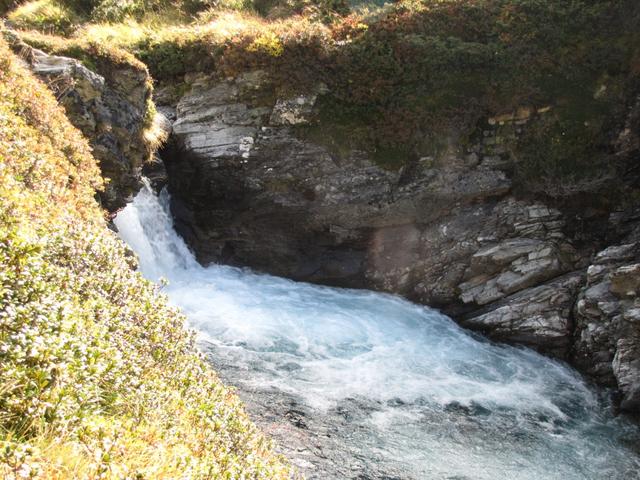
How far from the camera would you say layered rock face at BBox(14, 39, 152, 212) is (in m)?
11.9

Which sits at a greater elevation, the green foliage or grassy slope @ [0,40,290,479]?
the green foliage

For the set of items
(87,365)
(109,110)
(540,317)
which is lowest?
(87,365)

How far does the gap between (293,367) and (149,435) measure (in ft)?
25.4

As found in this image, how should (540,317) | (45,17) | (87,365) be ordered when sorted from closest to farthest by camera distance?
(87,365), (540,317), (45,17)

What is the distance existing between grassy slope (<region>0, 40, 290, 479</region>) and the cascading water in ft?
11.2

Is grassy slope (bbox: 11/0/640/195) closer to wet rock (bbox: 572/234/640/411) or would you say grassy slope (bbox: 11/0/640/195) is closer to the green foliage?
wet rock (bbox: 572/234/640/411)

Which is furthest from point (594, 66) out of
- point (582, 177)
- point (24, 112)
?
point (24, 112)

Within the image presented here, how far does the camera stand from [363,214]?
1702 centimetres

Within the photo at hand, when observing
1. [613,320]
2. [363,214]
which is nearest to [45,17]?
[363,214]

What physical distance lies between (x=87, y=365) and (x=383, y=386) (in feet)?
28.0

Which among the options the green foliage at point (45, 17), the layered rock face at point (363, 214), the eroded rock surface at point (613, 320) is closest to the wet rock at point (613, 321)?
the eroded rock surface at point (613, 320)

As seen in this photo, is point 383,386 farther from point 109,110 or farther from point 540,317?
point 109,110


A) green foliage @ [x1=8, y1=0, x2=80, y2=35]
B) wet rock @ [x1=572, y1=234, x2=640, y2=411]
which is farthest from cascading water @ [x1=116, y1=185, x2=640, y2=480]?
green foliage @ [x1=8, y1=0, x2=80, y2=35]

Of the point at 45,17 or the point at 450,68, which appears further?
the point at 45,17
